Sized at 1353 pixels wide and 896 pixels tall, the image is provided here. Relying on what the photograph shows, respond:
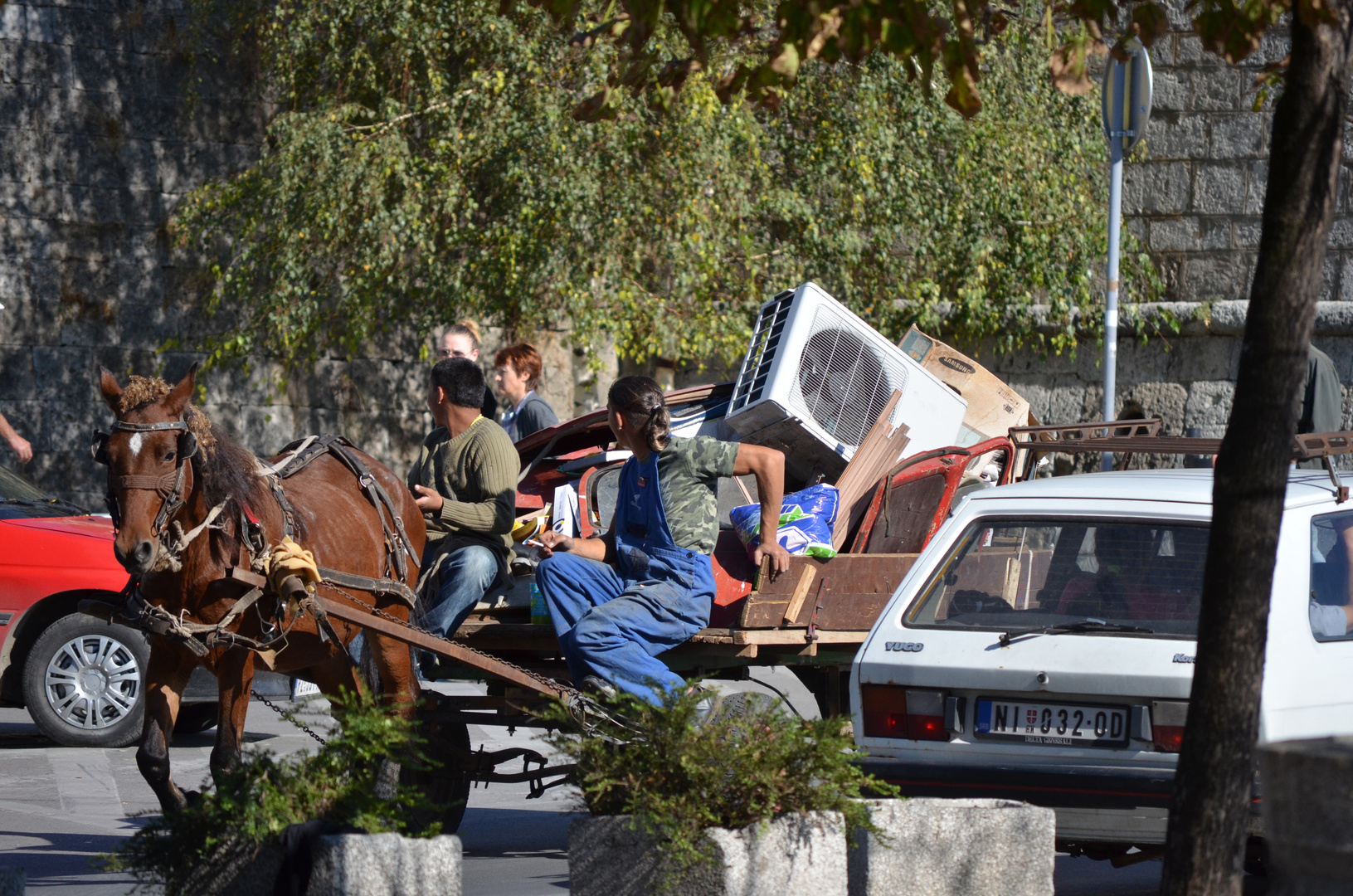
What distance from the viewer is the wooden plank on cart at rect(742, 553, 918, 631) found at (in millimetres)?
6176

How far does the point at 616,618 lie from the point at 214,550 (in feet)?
5.07

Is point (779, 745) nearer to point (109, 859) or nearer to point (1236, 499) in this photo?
point (1236, 499)

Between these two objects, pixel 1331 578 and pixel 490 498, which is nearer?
pixel 1331 578

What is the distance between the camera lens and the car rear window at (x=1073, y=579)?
17.6 feet

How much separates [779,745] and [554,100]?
327 inches

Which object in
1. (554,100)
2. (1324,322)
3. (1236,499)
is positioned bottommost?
(1236,499)

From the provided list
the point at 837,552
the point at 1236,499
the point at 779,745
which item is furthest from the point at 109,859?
the point at 837,552

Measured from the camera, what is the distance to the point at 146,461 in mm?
5586

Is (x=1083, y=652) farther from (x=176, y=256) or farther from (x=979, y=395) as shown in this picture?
(x=176, y=256)

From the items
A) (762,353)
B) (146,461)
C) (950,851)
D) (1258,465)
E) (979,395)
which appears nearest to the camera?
(1258,465)

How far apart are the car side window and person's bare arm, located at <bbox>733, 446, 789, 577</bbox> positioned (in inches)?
75.9

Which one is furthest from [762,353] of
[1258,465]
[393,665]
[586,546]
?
[1258,465]

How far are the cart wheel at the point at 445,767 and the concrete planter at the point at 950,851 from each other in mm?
2326

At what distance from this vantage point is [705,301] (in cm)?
1259
